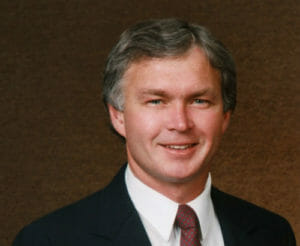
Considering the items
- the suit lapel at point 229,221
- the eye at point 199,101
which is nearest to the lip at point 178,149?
the eye at point 199,101

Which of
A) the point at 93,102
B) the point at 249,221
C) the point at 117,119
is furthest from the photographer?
the point at 93,102

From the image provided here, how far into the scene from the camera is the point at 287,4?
338 centimetres

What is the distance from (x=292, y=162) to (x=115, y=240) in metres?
1.50

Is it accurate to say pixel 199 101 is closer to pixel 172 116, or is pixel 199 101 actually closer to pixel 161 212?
pixel 172 116

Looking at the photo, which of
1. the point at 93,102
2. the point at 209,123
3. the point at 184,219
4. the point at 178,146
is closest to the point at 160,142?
the point at 178,146

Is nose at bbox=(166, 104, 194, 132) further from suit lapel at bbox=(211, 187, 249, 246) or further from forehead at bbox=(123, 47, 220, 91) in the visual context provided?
suit lapel at bbox=(211, 187, 249, 246)

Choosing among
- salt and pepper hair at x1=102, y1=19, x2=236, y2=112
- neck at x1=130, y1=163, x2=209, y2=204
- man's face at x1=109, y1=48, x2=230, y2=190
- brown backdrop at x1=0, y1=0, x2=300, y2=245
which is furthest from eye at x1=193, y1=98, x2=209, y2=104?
brown backdrop at x1=0, y1=0, x2=300, y2=245

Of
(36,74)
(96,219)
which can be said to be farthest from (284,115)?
(96,219)

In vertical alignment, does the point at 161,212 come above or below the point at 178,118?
below

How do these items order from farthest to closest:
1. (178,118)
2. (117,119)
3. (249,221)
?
(249,221), (117,119), (178,118)

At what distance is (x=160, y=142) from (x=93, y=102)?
48.2 inches

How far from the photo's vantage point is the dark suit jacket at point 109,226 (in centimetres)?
219

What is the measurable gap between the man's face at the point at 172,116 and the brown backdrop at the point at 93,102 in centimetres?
112

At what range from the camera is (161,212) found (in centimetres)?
223
